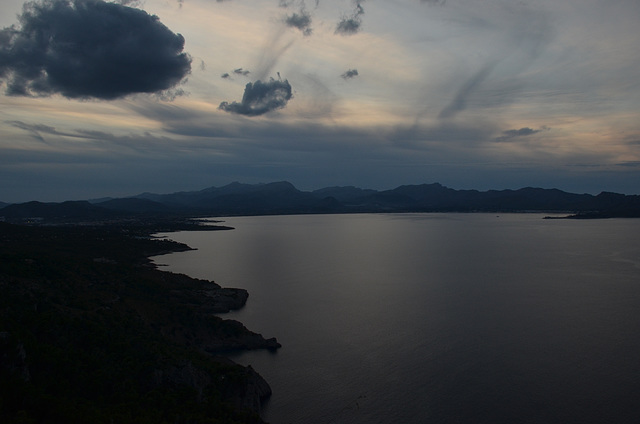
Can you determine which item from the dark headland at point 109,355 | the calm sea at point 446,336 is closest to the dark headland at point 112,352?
the dark headland at point 109,355

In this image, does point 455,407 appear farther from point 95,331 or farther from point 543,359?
point 95,331

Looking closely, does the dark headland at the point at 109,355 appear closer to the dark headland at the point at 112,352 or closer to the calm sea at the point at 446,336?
the dark headland at the point at 112,352


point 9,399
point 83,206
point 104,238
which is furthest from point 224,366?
point 83,206

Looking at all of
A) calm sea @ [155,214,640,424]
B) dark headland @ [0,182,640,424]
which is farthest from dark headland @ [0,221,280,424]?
calm sea @ [155,214,640,424]

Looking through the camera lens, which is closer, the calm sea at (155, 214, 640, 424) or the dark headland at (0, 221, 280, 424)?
the dark headland at (0, 221, 280, 424)

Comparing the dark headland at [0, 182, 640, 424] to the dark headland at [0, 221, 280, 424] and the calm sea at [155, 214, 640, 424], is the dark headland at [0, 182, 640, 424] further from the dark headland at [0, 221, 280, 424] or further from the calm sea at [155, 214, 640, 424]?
the calm sea at [155, 214, 640, 424]
